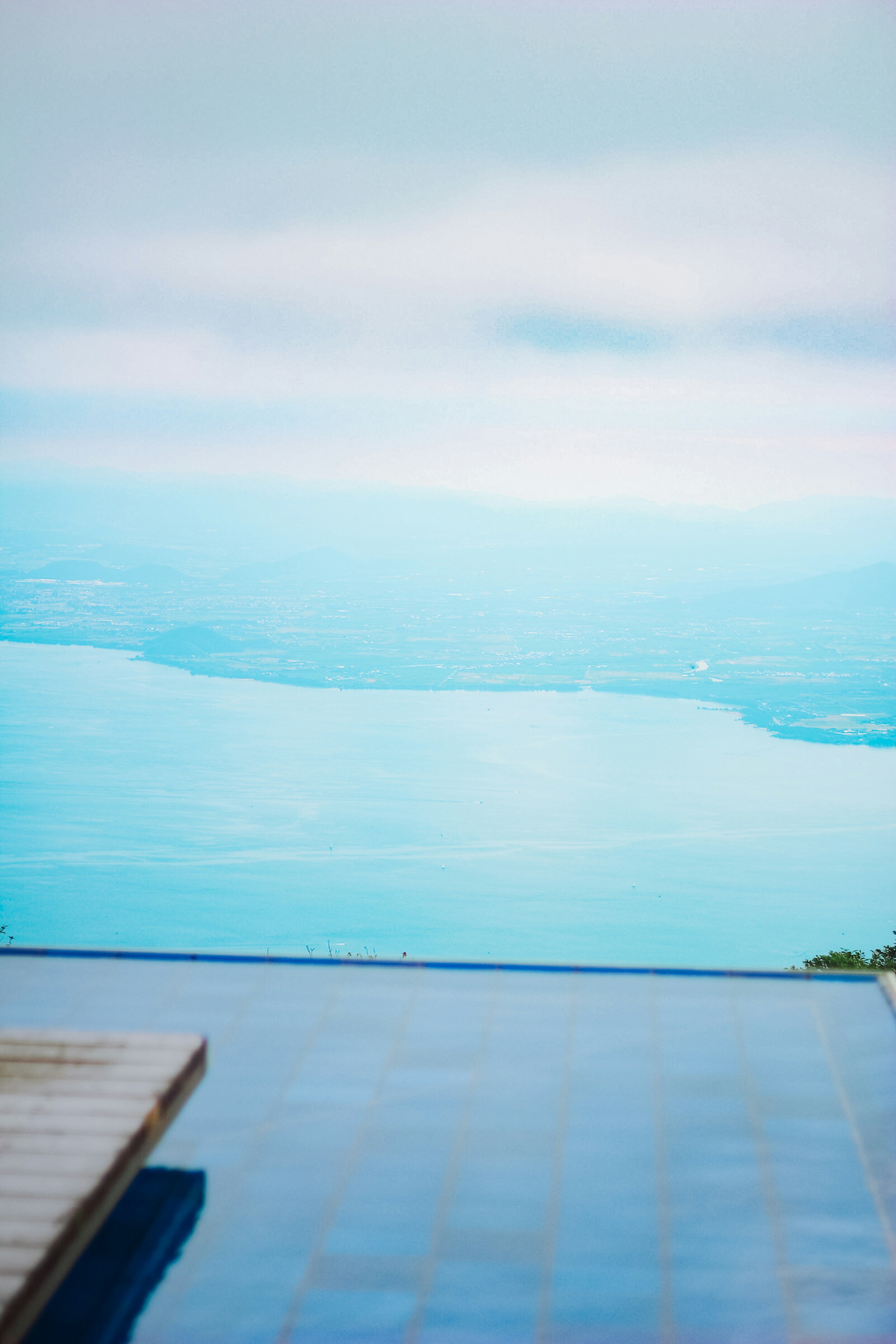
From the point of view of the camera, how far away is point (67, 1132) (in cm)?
224

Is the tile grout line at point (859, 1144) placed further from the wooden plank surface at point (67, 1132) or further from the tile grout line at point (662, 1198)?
the wooden plank surface at point (67, 1132)

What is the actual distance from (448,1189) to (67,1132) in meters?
0.88

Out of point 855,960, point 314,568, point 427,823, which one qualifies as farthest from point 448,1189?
point 314,568

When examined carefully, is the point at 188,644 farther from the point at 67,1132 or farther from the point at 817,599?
the point at 67,1132

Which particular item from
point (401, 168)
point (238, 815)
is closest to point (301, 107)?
point (401, 168)

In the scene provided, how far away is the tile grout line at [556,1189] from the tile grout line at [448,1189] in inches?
8.5

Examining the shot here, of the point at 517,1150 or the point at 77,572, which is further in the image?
the point at 77,572

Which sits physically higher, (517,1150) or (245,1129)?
(517,1150)

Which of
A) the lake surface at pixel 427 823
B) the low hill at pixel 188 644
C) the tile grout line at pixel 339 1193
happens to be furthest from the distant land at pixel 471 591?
the tile grout line at pixel 339 1193

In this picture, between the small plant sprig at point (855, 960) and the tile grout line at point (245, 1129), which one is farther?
the small plant sprig at point (855, 960)

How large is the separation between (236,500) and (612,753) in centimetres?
Answer: 2419

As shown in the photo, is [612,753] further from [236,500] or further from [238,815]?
[236,500]

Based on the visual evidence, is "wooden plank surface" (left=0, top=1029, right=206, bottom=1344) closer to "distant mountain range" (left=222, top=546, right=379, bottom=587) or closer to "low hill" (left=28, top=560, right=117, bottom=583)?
"low hill" (left=28, top=560, right=117, bottom=583)

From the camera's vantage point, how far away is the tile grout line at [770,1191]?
2.23 metres
